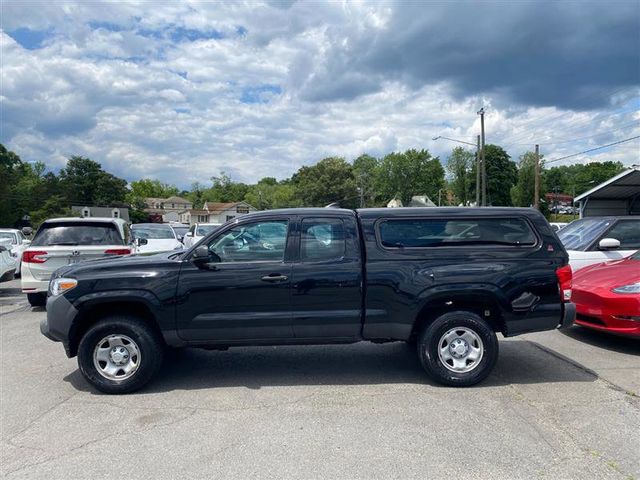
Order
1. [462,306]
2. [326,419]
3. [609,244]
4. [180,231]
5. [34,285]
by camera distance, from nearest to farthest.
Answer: [326,419] < [462,306] < [609,244] < [34,285] < [180,231]

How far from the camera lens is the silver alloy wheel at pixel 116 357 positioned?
16.7ft

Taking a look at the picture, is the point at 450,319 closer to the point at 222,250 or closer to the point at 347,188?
the point at 222,250

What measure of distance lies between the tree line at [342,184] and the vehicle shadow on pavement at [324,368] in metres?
59.0

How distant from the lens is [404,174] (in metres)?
106

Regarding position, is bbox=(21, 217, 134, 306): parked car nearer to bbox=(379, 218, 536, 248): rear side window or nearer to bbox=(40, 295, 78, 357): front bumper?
bbox=(40, 295, 78, 357): front bumper

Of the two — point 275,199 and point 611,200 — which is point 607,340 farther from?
point 275,199

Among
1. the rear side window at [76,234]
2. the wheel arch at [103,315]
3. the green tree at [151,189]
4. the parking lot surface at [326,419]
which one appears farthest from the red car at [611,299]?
the green tree at [151,189]

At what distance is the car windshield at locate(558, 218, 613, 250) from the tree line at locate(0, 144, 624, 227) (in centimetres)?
5900

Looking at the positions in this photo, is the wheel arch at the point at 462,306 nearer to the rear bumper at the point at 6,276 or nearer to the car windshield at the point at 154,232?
the rear bumper at the point at 6,276

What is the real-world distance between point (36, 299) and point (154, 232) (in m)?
7.41

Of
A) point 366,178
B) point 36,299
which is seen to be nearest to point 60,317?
point 36,299

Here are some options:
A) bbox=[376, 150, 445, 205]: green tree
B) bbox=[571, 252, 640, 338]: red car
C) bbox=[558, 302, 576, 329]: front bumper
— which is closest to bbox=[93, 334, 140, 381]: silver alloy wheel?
bbox=[558, 302, 576, 329]: front bumper

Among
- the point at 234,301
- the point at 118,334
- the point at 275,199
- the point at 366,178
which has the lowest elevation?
the point at 118,334

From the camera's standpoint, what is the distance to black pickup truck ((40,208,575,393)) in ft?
16.6
